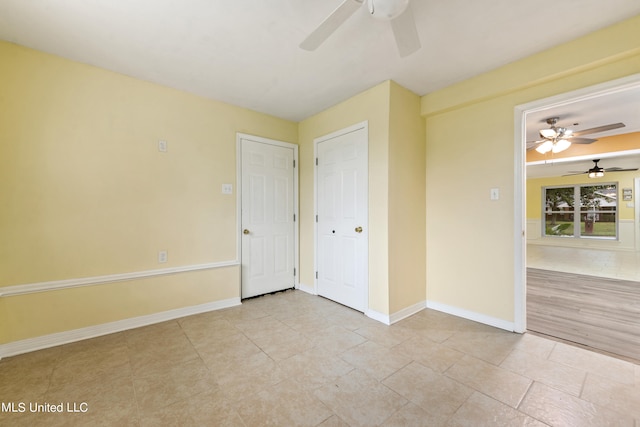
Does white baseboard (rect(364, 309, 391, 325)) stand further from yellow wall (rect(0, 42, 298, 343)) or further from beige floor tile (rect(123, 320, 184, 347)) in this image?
beige floor tile (rect(123, 320, 184, 347))

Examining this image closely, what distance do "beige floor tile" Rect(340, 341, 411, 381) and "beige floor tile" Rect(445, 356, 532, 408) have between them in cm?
36

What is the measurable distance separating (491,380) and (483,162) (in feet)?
6.49

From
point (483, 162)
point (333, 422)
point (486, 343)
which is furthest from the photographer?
point (483, 162)

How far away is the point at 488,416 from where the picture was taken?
1.47m

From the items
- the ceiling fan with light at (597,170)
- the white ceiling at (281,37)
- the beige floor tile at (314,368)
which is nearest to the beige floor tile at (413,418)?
the beige floor tile at (314,368)

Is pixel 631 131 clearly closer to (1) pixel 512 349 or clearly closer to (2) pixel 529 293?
(2) pixel 529 293

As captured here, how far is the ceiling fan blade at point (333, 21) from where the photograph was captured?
4.34ft

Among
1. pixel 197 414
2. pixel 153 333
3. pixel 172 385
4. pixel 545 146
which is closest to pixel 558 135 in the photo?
pixel 545 146

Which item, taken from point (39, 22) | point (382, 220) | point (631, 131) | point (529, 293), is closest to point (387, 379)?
point (382, 220)

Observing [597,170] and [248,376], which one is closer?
[248,376]

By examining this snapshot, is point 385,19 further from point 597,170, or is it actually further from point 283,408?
point 597,170

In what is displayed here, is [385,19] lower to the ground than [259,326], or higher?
higher

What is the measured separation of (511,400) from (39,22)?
160 inches

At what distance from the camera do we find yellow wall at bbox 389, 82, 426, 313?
2727 mm
